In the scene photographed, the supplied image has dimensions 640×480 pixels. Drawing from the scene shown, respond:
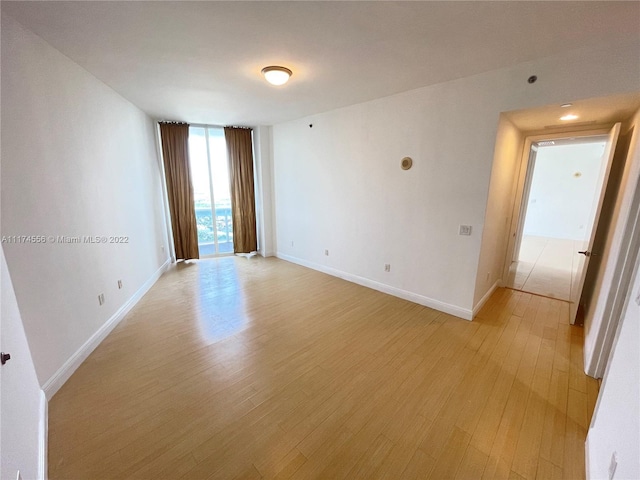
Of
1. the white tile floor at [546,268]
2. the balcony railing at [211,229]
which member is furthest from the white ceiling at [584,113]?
the balcony railing at [211,229]

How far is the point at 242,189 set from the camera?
5410 millimetres

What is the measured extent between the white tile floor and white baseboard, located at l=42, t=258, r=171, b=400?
536 centimetres

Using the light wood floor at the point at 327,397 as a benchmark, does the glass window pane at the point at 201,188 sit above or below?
above

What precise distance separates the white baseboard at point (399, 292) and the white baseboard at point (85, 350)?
281cm

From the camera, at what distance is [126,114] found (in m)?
3.43

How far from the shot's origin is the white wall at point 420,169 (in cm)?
224

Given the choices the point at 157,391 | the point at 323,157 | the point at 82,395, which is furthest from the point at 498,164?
the point at 82,395

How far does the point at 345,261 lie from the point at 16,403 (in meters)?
3.64

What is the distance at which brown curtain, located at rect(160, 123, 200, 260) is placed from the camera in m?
4.68

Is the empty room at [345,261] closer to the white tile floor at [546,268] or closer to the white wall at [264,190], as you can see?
the white tile floor at [546,268]

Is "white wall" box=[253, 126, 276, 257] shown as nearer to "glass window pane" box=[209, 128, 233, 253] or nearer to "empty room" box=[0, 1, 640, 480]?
"glass window pane" box=[209, 128, 233, 253]

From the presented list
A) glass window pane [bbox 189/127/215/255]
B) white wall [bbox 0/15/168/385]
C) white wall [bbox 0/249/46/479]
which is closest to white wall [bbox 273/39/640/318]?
glass window pane [bbox 189/127/215/255]

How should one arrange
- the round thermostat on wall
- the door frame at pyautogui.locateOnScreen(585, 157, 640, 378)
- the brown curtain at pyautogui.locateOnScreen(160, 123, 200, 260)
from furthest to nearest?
the brown curtain at pyautogui.locateOnScreen(160, 123, 200, 260)
the round thermostat on wall
the door frame at pyautogui.locateOnScreen(585, 157, 640, 378)

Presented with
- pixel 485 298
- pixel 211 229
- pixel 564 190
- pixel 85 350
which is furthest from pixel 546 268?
pixel 85 350
